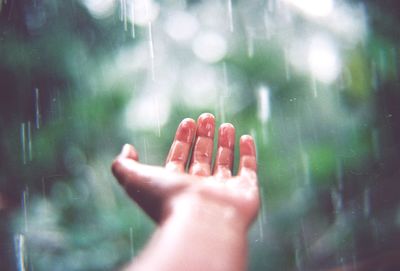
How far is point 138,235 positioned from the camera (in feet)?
13.2

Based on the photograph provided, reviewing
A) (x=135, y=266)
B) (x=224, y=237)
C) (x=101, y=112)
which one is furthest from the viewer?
(x=101, y=112)

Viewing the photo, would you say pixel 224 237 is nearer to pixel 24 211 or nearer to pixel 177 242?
pixel 177 242

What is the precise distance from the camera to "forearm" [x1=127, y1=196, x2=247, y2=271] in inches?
41.8

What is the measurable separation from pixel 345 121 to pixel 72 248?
10.9 ft

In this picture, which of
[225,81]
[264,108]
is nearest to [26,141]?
[225,81]

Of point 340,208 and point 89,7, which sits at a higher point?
point 89,7

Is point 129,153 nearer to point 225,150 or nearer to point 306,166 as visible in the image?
point 225,150

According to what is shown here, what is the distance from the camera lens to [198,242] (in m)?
1.14

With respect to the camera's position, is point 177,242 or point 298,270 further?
point 298,270

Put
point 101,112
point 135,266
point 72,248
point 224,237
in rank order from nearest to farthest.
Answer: point 135,266 → point 224,237 → point 72,248 → point 101,112

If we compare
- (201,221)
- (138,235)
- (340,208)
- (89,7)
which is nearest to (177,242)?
(201,221)

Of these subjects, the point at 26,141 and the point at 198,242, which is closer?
the point at 198,242

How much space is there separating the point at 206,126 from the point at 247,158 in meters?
0.28

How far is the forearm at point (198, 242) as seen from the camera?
3.49 feet
